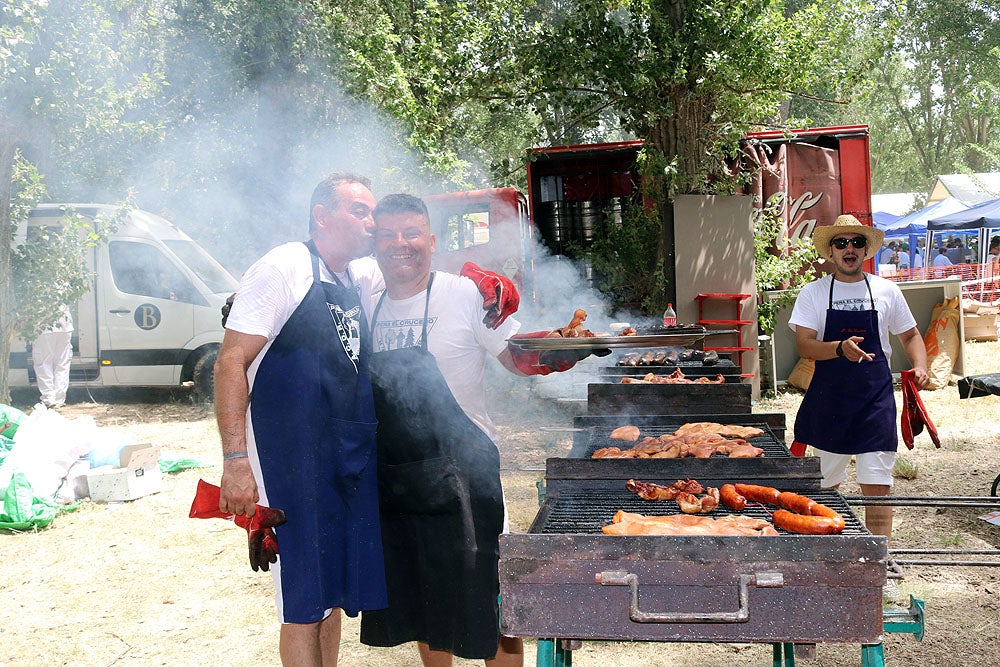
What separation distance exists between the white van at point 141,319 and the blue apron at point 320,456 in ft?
26.7

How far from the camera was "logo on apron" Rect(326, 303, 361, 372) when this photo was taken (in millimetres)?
2881

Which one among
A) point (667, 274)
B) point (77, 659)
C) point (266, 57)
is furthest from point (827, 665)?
point (266, 57)

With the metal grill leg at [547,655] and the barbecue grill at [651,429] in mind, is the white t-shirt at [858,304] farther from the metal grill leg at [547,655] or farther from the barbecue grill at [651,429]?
the metal grill leg at [547,655]

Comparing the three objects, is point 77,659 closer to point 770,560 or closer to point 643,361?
point 770,560

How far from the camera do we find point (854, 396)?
14.7 ft

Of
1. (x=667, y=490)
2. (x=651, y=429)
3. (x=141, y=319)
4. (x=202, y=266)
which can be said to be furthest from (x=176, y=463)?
(x=667, y=490)

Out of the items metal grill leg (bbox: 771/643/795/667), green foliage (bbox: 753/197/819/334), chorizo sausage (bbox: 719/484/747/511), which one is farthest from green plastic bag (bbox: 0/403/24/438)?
green foliage (bbox: 753/197/819/334)

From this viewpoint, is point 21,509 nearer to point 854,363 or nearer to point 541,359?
point 541,359

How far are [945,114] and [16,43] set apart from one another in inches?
1665

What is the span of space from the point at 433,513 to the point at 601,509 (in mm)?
621

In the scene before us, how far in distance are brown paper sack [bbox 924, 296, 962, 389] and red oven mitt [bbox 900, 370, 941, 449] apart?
6762 millimetres

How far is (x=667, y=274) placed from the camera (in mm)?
10430

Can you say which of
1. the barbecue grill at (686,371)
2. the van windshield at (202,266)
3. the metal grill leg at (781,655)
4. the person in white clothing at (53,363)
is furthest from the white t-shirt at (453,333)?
the person in white clothing at (53,363)

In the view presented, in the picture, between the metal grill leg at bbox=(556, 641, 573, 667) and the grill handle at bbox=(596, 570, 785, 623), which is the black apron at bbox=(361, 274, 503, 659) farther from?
the grill handle at bbox=(596, 570, 785, 623)
